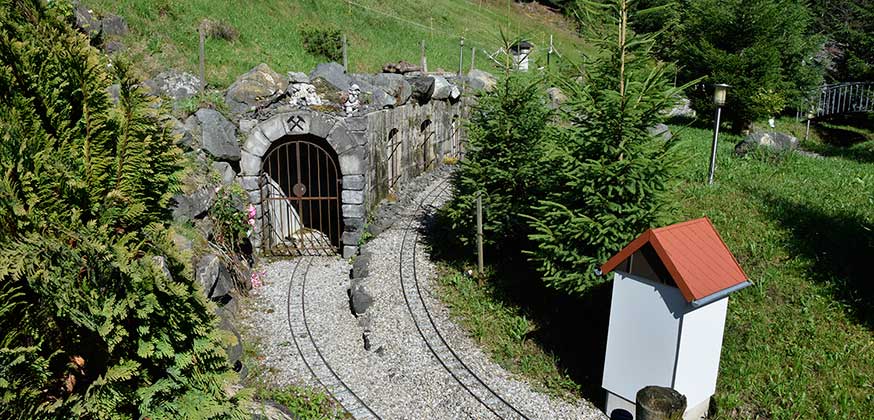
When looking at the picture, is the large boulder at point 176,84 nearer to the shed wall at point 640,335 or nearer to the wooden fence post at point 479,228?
the wooden fence post at point 479,228

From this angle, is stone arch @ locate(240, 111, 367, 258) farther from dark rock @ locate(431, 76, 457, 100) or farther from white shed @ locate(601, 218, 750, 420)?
white shed @ locate(601, 218, 750, 420)

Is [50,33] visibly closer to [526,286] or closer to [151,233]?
[151,233]

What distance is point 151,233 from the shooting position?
4.57 m

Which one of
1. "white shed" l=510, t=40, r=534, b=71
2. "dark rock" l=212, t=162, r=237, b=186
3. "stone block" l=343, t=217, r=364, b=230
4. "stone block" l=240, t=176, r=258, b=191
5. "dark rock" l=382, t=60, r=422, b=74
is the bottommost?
"stone block" l=343, t=217, r=364, b=230

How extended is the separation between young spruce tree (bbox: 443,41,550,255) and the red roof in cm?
435

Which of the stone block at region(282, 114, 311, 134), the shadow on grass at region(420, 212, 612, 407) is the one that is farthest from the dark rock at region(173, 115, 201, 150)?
the shadow on grass at region(420, 212, 612, 407)

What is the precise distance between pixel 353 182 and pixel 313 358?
540 cm

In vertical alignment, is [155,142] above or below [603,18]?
below

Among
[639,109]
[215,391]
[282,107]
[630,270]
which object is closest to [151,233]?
[215,391]

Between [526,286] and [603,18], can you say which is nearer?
[603,18]

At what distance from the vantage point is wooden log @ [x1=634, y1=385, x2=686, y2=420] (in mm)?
3963

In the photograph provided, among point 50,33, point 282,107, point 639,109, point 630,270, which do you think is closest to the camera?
point 50,33

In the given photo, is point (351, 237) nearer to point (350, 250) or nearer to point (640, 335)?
point (350, 250)

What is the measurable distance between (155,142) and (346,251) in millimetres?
10706
